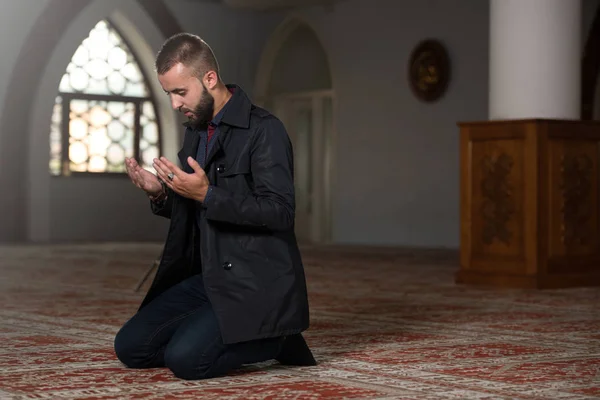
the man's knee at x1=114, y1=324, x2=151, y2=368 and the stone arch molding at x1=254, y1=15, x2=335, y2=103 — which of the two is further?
the stone arch molding at x1=254, y1=15, x2=335, y2=103

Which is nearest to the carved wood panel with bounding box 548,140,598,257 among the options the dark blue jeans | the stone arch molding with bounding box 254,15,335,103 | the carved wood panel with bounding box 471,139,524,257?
the carved wood panel with bounding box 471,139,524,257

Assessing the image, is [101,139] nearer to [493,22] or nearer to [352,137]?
[352,137]

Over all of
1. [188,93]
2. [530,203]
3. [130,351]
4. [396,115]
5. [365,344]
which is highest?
[396,115]

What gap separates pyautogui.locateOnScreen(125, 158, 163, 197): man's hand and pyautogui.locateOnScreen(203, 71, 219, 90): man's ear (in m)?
0.34

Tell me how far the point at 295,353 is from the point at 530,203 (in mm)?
4157

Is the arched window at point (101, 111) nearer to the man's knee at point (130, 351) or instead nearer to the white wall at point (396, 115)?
the white wall at point (396, 115)

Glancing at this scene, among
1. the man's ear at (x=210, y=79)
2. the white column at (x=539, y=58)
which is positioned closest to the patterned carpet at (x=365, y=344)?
the man's ear at (x=210, y=79)

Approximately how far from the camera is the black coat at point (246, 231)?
11.6ft

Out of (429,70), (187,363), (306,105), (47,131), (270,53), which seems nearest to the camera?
(187,363)

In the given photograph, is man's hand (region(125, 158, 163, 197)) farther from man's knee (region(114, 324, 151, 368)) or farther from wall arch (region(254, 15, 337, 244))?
wall arch (region(254, 15, 337, 244))

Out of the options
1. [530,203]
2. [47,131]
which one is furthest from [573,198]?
[47,131]

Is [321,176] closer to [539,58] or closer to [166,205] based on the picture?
[539,58]

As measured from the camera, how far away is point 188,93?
143 inches

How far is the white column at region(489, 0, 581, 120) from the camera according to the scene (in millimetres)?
7801
